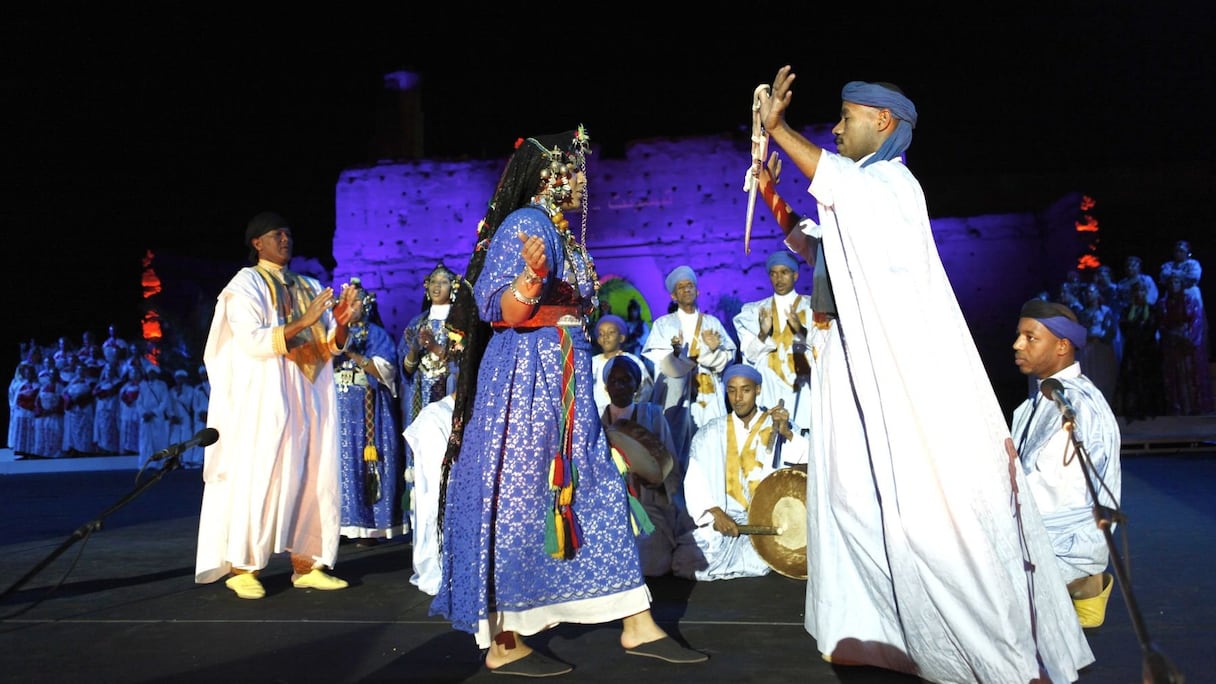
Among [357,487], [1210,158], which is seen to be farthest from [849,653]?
[1210,158]

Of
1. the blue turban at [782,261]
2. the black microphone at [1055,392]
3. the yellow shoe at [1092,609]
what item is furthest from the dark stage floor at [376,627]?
the blue turban at [782,261]

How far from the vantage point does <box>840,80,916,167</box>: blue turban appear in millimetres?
3465

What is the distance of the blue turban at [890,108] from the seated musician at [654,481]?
7.99 feet

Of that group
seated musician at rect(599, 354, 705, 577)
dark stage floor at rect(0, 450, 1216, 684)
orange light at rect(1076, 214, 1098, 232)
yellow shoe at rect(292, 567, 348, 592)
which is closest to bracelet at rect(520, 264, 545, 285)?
dark stage floor at rect(0, 450, 1216, 684)

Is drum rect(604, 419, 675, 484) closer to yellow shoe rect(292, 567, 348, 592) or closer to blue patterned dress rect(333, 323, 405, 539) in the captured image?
yellow shoe rect(292, 567, 348, 592)

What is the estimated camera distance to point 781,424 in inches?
235

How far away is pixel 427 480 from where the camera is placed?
5324 millimetres

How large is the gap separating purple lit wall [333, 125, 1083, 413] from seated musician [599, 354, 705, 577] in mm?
12350

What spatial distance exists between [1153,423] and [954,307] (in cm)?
1067

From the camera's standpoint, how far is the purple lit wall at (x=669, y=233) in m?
19.4

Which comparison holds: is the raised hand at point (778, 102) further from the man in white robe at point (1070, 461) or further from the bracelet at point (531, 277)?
the man in white robe at point (1070, 461)

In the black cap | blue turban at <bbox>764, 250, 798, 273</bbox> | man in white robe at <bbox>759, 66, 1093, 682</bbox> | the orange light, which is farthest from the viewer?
the orange light

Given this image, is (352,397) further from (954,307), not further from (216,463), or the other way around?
(954,307)

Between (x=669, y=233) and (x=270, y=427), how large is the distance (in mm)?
15804
